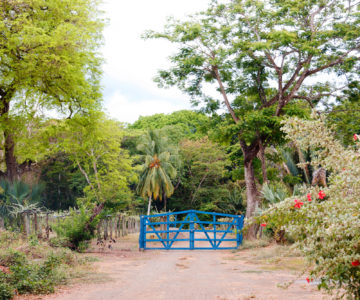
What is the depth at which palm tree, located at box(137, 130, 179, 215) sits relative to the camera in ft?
120

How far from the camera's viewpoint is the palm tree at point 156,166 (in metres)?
36.6

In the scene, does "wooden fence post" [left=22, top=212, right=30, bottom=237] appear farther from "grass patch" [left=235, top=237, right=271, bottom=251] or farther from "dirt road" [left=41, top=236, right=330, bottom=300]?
"grass patch" [left=235, top=237, right=271, bottom=251]

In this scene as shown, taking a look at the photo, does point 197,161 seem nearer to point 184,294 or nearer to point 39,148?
point 39,148

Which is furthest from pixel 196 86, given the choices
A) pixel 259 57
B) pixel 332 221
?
pixel 332 221

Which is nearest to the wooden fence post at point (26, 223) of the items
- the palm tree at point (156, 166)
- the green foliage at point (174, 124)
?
the palm tree at point (156, 166)

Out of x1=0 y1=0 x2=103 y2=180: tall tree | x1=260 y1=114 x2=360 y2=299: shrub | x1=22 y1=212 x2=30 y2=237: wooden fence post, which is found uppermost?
x1=0 y1=0 x2=103 y2=180: tall tree

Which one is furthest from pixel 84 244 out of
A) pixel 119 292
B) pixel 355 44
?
pixel 355 44

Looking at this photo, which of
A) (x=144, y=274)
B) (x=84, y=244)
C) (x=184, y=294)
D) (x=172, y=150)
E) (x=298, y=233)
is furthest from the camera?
(x=172, y=150)

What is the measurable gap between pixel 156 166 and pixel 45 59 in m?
23.4

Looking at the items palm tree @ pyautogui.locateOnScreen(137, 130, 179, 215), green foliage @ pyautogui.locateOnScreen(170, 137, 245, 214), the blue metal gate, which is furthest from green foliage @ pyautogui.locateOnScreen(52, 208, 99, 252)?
green foliage @ pyautogui.locateOnScreen(170, 137, 245, 214)

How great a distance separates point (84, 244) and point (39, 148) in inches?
258

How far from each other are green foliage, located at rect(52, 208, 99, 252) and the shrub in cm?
958

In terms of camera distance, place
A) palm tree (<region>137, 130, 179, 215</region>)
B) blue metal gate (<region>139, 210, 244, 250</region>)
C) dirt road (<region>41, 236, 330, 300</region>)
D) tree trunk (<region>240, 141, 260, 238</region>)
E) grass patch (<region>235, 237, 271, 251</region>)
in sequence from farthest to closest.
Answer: palm tree (<region>137, 130, 179, 215</region>) < tree trunk (<region>240, 141, 260, 238</region>) < blue metal gate (<region>139, 210, 244, 250</region>) < grass patch (<region>235, 237, 271, 251</region>) < dirt road (<region>41, 236, 330, 300</region>)

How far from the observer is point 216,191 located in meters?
39.3
